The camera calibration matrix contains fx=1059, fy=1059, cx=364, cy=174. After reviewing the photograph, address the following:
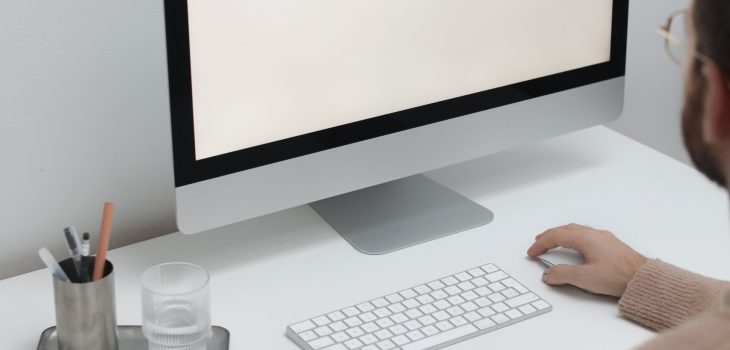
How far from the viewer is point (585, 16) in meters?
1.39

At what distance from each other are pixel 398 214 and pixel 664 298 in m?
0.36

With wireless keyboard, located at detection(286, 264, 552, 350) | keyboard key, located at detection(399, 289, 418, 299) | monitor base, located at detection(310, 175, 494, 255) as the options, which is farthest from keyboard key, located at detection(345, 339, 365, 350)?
monitor base, located at detection(310, 175, 494, 255)

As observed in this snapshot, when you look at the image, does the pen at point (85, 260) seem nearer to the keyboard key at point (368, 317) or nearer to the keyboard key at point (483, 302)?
the keyboard key at point (368, 317)

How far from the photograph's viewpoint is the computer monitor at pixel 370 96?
3.66 feet

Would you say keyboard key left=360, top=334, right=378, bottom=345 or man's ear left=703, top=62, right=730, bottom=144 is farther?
keyboard key left=360, top=334, right=378, bottom=345

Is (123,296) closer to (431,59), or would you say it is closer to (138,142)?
(138,142)

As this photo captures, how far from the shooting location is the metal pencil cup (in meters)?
1.02

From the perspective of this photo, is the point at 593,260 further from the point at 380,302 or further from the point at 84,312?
the point at 84,312

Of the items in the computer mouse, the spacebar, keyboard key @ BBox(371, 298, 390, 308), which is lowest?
the spacebar

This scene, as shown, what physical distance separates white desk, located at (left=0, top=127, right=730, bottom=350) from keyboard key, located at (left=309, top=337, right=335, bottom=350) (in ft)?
0.11

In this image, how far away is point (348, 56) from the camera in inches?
46.9

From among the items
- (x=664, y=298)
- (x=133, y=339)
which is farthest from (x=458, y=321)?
(x=133, y=339)

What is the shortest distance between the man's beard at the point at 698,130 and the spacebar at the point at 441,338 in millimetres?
347

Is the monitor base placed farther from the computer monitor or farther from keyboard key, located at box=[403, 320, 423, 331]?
keyboard key, located at box=[403, 320, 423, 331]
